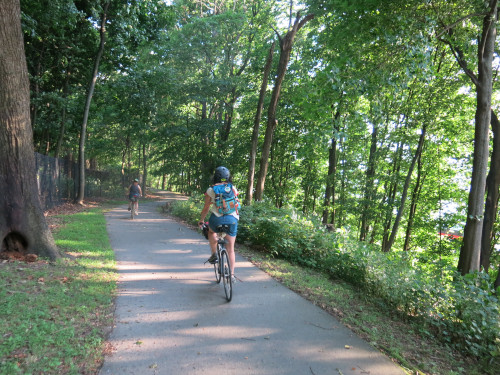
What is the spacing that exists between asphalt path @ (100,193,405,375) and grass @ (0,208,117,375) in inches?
8.2

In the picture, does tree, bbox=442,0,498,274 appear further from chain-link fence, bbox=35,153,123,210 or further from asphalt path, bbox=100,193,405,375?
chain-link fence, bbox=35,153,123,210

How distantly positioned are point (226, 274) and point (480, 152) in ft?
19.4

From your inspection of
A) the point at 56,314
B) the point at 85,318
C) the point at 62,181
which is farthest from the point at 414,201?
the point at 56,314

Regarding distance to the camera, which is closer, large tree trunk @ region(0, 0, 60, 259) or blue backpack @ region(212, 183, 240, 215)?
blue backpack @ region(212, 183, 240, 215)

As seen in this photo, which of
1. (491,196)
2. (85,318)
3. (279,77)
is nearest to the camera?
(85,318)

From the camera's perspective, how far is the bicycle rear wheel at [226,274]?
16.0ft

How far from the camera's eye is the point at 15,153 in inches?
228

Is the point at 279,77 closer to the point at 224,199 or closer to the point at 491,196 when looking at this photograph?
the point at 491,196

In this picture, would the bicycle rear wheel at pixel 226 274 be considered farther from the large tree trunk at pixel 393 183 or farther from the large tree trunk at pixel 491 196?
the large tree trunk at pixel 393 183

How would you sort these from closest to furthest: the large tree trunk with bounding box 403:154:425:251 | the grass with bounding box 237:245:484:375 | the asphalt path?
1. the asphalt path
2. the grass with bounding box 237:245:484:375
3. the large tree trunk with bounding box 403:154:425:251

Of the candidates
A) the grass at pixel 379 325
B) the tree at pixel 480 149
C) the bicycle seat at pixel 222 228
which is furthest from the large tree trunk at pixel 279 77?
the bicycle seat at pixel 222 228

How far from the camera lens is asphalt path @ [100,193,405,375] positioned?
3184 mm

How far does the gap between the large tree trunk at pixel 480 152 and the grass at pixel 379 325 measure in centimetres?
292

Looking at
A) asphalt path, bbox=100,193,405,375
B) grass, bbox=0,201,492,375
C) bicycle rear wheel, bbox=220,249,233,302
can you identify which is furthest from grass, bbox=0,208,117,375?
bicycle rear wheel, bbox=220,249,233,302
